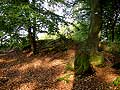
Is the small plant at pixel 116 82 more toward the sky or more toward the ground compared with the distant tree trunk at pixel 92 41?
more toward the ground

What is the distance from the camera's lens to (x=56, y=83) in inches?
457

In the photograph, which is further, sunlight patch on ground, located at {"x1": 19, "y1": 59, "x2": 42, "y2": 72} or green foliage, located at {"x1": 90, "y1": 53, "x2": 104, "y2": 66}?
sunlight patch on ground, located at {"x1": 19, "y1": 59, "x2": 42, "y2": 72}

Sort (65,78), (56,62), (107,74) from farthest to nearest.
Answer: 1. (56,62)
2. (65,78)
3. (107,74)

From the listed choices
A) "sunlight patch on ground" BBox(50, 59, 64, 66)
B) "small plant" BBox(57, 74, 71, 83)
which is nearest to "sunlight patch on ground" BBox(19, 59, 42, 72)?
"sunlight patch on ground" BBox(50, 59, 64, 66)

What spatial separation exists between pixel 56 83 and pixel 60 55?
18.1 feet

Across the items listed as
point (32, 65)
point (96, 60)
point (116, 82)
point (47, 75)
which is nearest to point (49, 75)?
point (47, 75)

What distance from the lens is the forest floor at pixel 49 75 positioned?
1101 centimetres

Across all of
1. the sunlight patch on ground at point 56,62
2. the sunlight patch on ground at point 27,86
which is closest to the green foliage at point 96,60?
the sunlight patch on ground at point 56,62

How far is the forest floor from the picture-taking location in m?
11.0

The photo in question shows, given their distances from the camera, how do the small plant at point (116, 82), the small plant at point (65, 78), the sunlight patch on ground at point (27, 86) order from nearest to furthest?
the small plant at point (116, 82)
the small plant at point (65, 78)
the sunlight patch on ground at point (27, 86)

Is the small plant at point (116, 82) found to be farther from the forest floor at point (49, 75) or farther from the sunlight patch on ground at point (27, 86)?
the sunlight patch on ground at point (27, 86)

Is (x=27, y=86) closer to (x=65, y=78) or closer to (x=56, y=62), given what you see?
(x=65, y=78)

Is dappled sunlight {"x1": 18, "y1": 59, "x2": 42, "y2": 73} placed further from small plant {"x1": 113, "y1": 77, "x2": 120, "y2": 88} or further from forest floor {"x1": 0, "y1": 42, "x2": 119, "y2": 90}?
small plant {"x1": 113, "y1": 77, "x2": 120, "y2": 88}

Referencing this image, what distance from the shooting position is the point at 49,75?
1312cm
